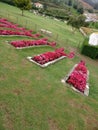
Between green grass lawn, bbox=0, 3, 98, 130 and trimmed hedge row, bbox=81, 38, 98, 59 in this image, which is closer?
green grass lawn, bbox=0, 3, 98, 130

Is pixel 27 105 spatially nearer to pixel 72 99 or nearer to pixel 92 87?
pixel 72 99

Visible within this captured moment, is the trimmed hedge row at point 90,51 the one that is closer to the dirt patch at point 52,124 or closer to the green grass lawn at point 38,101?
the green grass lawn at point 38,101

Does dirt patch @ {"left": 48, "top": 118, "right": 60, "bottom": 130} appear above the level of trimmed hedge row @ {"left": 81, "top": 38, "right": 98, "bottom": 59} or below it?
above

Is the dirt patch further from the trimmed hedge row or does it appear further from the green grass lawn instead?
the trimmed hedge row

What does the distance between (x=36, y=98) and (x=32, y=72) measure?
3622 mm

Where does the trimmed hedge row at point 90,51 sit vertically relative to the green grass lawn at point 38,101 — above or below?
below

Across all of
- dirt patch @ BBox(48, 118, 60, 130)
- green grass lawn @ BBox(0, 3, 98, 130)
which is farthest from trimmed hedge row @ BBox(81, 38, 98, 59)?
dirt patch @ BBox(48, 118, 60, 130)

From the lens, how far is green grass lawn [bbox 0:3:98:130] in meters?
10.1

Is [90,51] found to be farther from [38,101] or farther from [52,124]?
[52,124]

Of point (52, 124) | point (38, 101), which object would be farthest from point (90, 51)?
point (52, 124)

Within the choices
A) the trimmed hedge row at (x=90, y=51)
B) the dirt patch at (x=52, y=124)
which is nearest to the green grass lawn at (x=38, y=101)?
the dirt patch at (x=52, y=124)

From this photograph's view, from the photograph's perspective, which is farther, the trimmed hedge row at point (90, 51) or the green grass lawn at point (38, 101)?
the trimmed hedge row at point (90, 51)

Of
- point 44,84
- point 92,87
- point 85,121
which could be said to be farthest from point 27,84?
point 92,87

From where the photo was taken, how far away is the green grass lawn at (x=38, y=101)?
10109 millimetres
